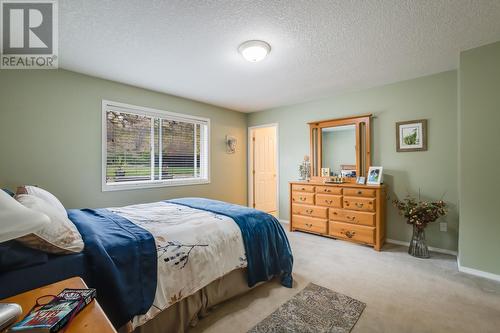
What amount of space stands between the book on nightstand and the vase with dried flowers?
342 centimetres

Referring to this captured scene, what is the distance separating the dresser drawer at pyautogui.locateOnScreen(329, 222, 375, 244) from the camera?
318 centimetres

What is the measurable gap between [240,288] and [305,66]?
8.55 feet

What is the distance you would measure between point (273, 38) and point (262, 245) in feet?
6.63

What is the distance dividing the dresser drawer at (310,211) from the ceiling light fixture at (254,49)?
2496 millimetres

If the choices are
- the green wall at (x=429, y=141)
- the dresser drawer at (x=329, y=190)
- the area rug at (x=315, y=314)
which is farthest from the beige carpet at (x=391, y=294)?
the dresser drawer at (x=329, y=190)

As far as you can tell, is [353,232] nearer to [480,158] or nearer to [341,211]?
[341,211]

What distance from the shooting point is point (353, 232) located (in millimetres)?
3326

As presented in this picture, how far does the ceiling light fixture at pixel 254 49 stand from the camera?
87.6 inches

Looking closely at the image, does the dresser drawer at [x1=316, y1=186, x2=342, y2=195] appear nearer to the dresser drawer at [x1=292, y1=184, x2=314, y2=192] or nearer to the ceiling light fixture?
the dresser drawer at [x1=292, y1=184, x2=314, y2=192]

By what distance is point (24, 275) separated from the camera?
1.13 metres

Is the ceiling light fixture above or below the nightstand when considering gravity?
above

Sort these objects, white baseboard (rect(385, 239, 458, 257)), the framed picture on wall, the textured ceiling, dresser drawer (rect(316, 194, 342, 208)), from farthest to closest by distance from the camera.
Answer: dresser drawer (rect(316, 194, 342, 208)) < the framed picture on wall < white baseboard (rect(385, 239, 458, 257)) < the textured ceiling

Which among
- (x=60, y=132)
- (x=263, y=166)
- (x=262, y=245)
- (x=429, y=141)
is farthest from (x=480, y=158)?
(x=60, y=132)

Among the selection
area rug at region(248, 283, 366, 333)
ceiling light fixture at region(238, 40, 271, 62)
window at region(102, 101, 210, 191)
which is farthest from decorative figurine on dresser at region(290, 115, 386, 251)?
ceiling light fixture at region(238, 40, 271, 62)
